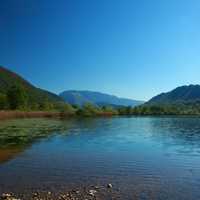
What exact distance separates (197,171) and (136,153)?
9913 millimetres

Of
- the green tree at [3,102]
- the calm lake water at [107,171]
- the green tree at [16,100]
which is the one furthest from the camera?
the green tree at [16,100]

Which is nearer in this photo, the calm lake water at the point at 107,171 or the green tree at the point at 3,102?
the calm lake water at the point at 107,171

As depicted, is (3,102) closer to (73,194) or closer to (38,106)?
(38,106)

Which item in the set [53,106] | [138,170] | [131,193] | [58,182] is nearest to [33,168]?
[58,182]

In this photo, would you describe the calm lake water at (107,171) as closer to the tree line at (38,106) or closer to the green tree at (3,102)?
the green tree at (3,102)

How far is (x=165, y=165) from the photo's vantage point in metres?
26.1

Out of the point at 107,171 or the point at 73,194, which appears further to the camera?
the point at 107,171

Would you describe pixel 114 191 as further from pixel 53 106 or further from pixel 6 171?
pixel 53 106

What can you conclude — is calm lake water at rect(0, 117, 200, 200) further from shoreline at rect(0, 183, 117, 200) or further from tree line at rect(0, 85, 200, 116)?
tree line at rect(0, 85, 200, 116)

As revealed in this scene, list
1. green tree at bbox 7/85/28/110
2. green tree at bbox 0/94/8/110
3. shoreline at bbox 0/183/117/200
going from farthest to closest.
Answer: green tree at bbox 7/85/28/110 → green tree at bbox 0/94/8/110 → shoreline at bbox 0/183/117/200

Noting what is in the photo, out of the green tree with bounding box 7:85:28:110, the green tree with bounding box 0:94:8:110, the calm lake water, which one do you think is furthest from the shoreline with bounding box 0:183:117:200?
the green tree with bounding box 7:85:28:110

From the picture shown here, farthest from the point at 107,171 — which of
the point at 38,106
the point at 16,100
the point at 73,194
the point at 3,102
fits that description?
the point at 38,106

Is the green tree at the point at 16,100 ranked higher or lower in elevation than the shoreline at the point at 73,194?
higher

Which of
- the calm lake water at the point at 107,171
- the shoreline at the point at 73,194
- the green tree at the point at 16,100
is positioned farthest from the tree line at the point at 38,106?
the shoreline at the point at 73,194
